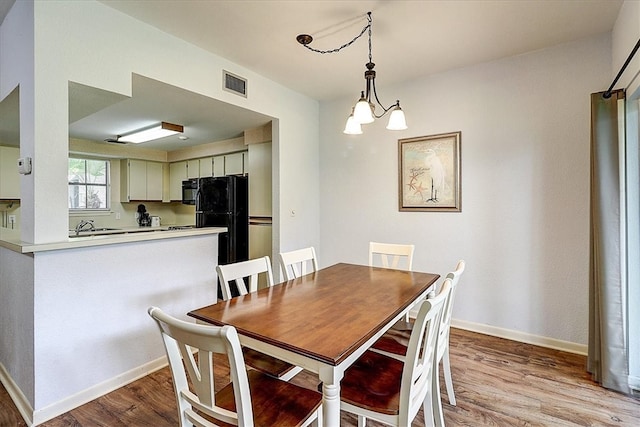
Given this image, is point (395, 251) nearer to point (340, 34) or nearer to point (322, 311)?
point (322, 311)

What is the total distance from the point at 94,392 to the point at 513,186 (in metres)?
3.54

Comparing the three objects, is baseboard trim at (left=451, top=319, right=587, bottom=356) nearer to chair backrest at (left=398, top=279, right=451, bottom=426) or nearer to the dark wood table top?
the dark wood table top

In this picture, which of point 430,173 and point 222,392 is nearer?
point 222,392

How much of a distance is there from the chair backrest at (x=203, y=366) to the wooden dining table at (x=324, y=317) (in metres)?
0.24

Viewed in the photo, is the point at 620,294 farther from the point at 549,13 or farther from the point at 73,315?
the point at 73,315

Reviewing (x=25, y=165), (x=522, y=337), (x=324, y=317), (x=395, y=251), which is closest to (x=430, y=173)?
(x=395, y=251)

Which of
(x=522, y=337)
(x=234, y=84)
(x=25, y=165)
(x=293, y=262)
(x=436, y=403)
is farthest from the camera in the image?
(x=234, y=84)

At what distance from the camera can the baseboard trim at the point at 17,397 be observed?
1.80 metres

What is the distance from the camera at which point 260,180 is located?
154 inches

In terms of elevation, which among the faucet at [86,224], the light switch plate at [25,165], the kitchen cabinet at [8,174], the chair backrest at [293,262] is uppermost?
the kitchen cabinet at [8,174]

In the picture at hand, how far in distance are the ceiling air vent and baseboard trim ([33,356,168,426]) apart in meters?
2.32

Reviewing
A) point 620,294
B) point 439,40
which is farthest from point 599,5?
point 620,294

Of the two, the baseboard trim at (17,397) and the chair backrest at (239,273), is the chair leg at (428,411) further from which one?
the baseboard trim at (17,397)

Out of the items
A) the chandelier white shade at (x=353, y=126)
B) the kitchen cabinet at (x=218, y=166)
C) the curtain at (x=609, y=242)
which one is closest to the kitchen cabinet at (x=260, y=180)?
the kitchen cabinet at (x=218, y=166)
